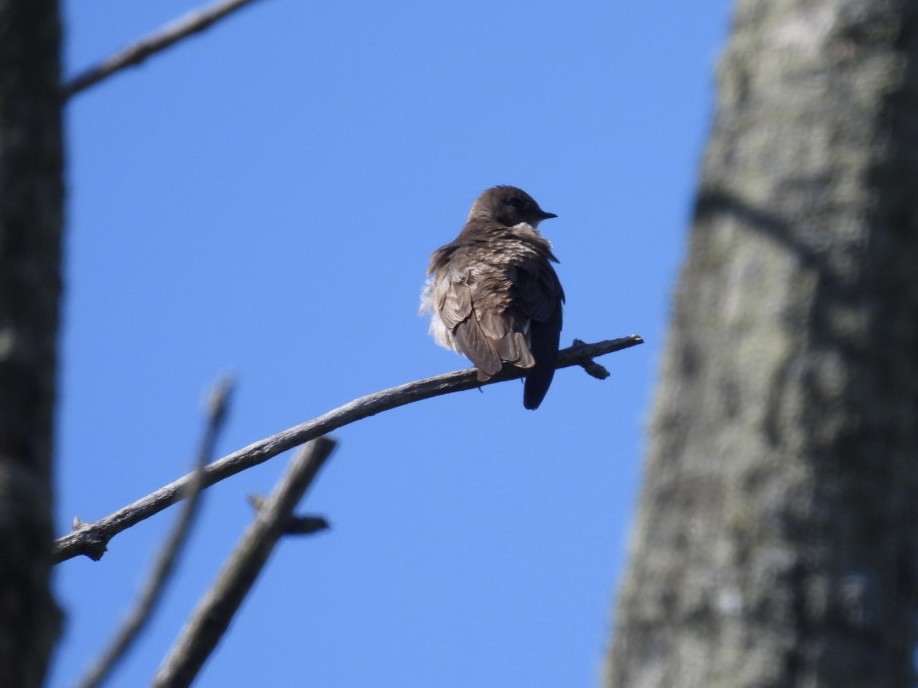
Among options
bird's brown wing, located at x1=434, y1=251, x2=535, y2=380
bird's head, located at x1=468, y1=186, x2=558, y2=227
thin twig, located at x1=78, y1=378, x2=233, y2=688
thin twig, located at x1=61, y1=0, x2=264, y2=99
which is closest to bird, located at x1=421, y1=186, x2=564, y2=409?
bird's brown wing, located at x1=434, y1=251, x2=535, y2=380

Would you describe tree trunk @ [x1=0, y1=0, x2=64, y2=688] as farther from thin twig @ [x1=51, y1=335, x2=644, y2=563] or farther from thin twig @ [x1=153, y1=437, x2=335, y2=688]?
thin twig @ [x1=51, y1=335, x2=644, y2=563]

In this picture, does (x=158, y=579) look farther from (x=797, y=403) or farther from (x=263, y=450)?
(x=263, y=450)

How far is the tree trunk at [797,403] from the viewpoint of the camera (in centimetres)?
179

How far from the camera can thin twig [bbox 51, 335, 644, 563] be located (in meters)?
4.83

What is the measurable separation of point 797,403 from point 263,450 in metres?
3.65

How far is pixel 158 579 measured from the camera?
1520mm

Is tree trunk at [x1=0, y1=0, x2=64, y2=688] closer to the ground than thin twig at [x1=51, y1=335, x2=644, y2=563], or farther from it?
closer to the ground

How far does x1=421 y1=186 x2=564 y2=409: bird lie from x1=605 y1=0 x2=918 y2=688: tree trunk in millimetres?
5333

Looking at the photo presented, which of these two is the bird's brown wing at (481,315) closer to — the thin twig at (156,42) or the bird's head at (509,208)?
the bird's head at (509,208)

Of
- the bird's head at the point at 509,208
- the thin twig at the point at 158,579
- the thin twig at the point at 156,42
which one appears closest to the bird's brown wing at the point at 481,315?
the bird's head at the point at 509,208

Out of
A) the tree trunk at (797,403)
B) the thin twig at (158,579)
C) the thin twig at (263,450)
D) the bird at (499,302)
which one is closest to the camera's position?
the thin twig at (158,579)

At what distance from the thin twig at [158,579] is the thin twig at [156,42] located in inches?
26.8

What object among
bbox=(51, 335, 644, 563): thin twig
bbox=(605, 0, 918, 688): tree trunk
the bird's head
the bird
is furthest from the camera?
the bird's head

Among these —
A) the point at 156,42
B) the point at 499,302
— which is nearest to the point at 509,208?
the point at 499,302
